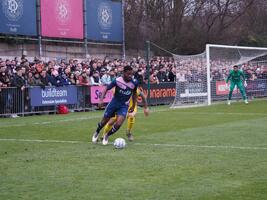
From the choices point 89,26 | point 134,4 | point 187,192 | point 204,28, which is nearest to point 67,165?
point 187,192

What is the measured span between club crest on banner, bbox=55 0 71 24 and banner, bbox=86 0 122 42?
5.66ft

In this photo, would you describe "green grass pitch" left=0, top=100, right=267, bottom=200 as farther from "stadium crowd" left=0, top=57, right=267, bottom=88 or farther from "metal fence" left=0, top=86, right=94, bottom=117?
"stadium crowd" left=0, top=57, right=267, bottom=88

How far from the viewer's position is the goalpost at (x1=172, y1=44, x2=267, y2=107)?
27.7m

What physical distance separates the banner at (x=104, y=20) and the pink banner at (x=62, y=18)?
101 centimetres

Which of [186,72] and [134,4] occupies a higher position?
[134,4]

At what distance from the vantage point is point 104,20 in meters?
34.2

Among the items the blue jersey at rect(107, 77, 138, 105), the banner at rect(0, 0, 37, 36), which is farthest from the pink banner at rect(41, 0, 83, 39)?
the blue jersey at rect(107, 77, 138, 105)

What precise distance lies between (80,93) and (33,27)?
21.7 feet

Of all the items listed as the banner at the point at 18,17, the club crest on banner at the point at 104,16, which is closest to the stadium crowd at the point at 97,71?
the banner at the point at 18,17

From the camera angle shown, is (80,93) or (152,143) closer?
(152,143)

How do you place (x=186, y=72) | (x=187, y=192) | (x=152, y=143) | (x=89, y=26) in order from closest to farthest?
(x=187, y=192) → (x=152, y=143) → (x=186, y=72) → (x=89, y=26)

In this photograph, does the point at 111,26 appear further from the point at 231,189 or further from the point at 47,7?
the point at 231,189

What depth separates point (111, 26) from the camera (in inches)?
1367

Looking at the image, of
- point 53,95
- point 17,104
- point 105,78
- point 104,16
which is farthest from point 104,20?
point 17,104
